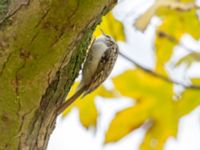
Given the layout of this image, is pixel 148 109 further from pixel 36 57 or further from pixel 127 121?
pixel 36 57

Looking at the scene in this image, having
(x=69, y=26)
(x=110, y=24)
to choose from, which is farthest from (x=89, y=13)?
(x=110, y=24)

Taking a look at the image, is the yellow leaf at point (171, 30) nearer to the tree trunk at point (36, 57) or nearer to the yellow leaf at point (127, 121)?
the yellow leaf at point (127, 121)

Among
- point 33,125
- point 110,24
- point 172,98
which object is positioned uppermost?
point 33,125

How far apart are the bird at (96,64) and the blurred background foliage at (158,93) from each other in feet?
1.20

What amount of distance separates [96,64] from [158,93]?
0.57 meters

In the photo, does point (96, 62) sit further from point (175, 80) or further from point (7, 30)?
point (175, 80)

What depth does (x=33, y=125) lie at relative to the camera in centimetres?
76

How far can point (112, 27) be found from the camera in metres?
1.24

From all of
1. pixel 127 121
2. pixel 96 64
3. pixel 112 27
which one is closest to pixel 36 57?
pixel 96 64

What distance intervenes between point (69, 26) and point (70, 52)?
42mm

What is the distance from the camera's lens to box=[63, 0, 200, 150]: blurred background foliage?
1.34 m

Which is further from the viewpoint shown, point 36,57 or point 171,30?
point 171,30

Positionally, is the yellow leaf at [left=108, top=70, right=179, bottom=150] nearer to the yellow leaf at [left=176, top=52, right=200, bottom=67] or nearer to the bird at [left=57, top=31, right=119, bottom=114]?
the yellow leaf at [left=176, top=52, right=200, bottom=67]

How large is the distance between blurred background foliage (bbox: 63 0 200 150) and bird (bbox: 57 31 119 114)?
37cm
